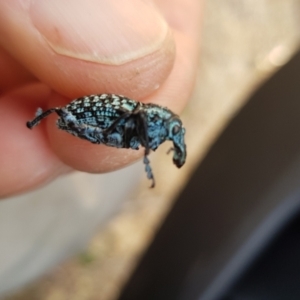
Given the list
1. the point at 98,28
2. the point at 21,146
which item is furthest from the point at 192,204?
the point at 98,28

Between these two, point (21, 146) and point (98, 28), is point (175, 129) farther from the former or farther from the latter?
point (21, 146)

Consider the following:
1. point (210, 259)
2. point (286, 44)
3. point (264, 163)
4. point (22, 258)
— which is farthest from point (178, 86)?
point (286, 44)

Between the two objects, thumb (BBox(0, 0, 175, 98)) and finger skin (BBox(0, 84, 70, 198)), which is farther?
finger skin (BBox(0, 84, 70, 198))

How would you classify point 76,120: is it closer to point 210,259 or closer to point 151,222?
point 210,259

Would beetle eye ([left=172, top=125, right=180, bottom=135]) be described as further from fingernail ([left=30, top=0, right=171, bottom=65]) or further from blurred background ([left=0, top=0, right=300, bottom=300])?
blurred background ([left=0, top=0, right=300, bottom=300])

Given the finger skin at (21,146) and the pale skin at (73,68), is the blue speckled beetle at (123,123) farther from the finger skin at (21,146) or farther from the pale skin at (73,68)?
the finger skin at (21,146)

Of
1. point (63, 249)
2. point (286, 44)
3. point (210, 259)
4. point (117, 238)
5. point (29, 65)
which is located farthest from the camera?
point (286, 44)

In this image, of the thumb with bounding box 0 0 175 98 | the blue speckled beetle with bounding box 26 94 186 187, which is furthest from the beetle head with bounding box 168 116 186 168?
the thumb with bounding box 0 0 175 98
